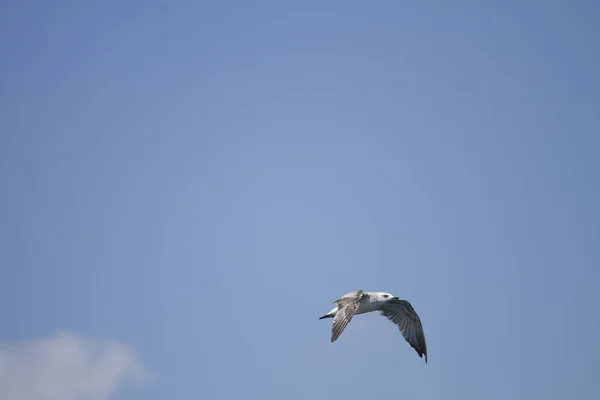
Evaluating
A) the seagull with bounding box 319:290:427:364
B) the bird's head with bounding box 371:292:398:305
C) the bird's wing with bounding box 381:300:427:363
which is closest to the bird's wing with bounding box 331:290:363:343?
the seagull with bounding box 319:290:427:364

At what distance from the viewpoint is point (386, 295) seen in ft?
174

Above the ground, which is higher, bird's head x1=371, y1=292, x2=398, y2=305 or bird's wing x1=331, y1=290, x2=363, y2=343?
bird's head x1=371, y1=292, x2=398, y2=305

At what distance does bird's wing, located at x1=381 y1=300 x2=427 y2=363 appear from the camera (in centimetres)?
5553

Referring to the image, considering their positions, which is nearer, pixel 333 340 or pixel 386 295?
pixel 333 340

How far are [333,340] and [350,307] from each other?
558 centimetres

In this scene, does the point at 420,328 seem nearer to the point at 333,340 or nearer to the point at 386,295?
the point at 386,295

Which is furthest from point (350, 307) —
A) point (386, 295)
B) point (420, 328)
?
point (420, 328)

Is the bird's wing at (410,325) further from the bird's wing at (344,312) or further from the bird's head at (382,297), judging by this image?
the bird's wing at (344,312)

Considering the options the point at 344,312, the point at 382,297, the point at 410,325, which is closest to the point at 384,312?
the point at 410,325

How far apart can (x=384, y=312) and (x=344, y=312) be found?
9176mm

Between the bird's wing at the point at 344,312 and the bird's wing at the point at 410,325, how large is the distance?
6.47 metres

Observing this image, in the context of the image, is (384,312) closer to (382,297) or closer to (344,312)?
(382,297)

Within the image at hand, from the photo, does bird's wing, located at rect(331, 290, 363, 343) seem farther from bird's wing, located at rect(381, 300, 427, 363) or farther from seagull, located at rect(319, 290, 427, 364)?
bird's wing, located at rect(381, 300, 427, 363)

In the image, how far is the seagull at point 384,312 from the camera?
47.7 meters
